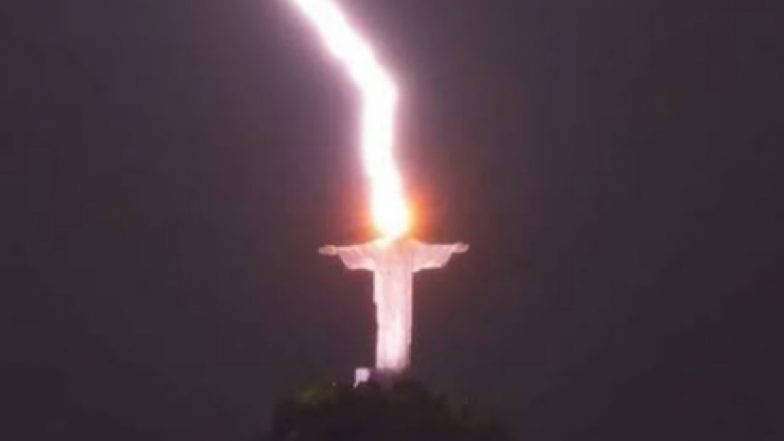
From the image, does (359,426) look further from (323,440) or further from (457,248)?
(457,248)

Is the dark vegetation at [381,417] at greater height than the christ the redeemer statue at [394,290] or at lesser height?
lesser

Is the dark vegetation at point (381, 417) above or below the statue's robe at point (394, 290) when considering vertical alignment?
below

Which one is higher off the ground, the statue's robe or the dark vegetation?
the statue's robe

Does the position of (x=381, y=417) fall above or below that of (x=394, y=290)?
below
